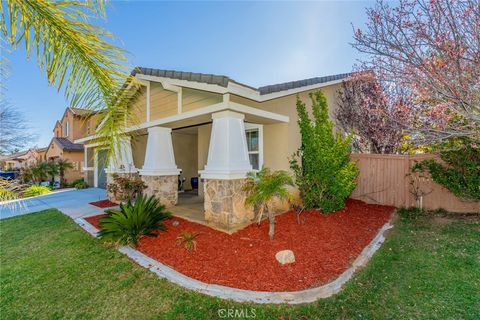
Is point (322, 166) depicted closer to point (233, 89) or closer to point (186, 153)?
point (233, 89)

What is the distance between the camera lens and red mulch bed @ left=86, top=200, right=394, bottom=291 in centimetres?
439

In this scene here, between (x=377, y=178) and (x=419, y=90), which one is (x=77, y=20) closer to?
(x=419, y=90)

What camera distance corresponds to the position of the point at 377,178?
31.2 ft

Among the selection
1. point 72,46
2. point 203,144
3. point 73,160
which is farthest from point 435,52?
point 73,160

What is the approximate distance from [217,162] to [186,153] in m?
8.00

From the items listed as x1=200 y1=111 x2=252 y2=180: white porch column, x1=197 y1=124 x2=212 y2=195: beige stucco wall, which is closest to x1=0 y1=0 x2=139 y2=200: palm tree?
x1=200 y1=111 x2=252 y2=180: white porch column

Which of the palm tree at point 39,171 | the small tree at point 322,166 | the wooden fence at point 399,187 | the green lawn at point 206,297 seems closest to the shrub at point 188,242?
the green lawn at point 206,297

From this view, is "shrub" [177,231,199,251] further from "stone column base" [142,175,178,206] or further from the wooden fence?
the wooden fence

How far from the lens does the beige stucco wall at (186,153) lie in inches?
554

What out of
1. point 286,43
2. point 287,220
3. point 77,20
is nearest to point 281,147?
point 287,220

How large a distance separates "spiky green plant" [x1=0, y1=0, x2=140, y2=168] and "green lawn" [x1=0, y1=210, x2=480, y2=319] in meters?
2.92

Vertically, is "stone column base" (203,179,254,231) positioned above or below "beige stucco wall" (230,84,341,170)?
below

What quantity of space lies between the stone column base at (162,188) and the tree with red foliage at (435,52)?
324 inches

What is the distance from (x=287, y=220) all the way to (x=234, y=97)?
418 cm
